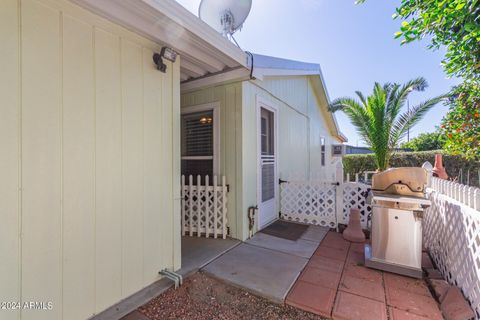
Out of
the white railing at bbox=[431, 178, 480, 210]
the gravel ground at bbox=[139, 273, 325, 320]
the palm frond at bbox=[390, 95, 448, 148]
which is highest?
the palm frond at bbox=[390, 95, 448, 148]

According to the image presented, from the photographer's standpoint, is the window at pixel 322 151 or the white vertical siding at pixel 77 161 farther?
the window at pixel 322 151

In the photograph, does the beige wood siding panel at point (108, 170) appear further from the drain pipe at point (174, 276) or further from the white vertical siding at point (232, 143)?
the white vertical siding at point (232, 143)

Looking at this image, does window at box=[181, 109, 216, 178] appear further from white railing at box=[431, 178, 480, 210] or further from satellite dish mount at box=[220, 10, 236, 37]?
white railing at box=[431, 178, 480, 210]

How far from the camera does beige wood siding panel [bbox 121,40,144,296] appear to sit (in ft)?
7.34

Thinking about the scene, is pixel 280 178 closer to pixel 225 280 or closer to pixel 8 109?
pixel 225 280

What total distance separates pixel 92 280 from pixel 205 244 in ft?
6.28

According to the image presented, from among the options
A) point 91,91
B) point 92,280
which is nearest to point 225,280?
point 92,280

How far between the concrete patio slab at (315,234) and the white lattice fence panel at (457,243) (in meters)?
1.59

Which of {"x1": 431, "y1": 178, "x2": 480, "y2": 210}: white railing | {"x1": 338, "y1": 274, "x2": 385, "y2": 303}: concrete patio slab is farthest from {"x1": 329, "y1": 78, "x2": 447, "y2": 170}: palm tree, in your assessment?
{"x1": 338, "y1": 274, "x2": 385, "y2": 303}: concrete patio slab

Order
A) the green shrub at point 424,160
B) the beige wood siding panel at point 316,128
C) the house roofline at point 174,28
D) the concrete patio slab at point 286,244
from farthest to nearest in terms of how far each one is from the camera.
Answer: the green shrub at point 424,160, the beige wood siding panel at point 316,128, the concrete patio slab at point 286,244, the house roofline at point 174,28

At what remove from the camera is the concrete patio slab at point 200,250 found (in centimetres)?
288

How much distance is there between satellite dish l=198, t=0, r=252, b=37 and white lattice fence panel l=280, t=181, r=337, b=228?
11.2 ft

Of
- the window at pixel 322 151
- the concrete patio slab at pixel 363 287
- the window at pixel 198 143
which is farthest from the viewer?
the window at pixel 322 151

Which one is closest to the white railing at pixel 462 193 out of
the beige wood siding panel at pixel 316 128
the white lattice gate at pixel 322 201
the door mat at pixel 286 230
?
the white lattice gate at pixel 322 201
